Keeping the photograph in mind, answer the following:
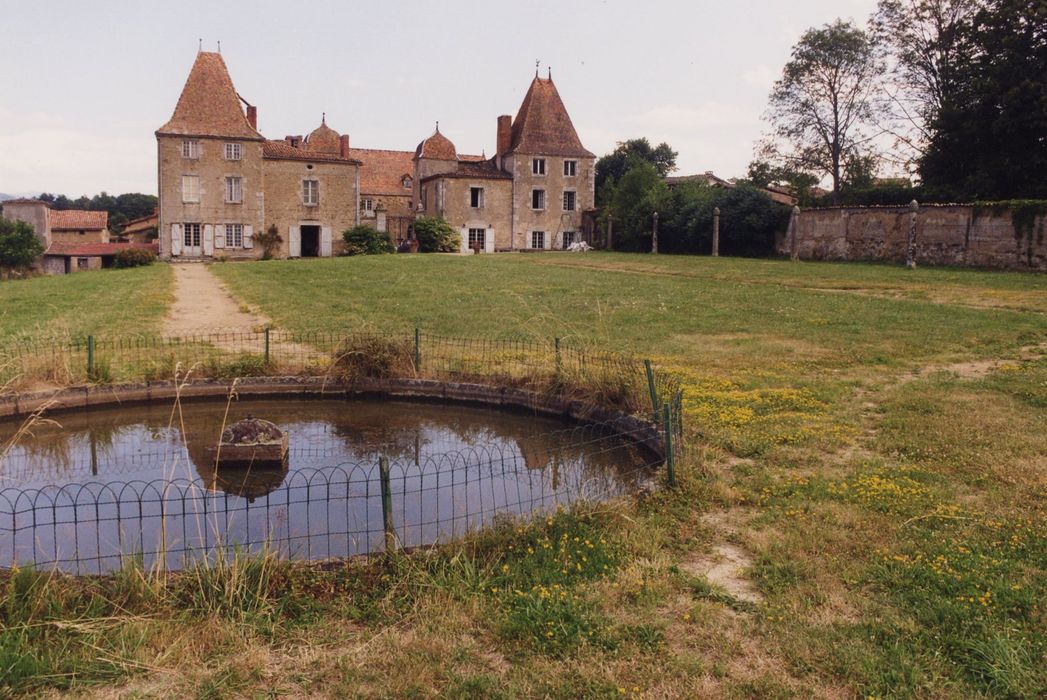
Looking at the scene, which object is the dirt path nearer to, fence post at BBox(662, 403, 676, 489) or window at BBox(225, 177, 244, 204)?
fence post at BBox(662, 403, 676, 489)

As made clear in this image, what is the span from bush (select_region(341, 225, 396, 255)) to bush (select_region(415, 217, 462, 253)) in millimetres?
1855

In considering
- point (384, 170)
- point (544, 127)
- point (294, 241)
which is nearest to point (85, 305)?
point (294, 241)

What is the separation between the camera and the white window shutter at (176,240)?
40878 mm

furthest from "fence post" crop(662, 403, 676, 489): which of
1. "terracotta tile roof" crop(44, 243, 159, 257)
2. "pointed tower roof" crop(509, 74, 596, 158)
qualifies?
"terracotta tile roof" crop(44, 243, 159, 257)

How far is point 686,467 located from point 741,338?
26.9 ft

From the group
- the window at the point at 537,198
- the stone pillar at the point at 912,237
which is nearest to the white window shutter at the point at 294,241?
the window at the point at 537,198

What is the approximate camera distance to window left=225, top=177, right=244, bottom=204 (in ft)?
136

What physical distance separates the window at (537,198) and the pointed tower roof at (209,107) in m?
16.2

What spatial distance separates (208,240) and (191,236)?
85 centimetres

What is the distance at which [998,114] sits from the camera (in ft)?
103

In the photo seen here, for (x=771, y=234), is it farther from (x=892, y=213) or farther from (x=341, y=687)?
(x=341, y=687)

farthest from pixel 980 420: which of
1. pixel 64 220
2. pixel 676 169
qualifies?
pixel 64 220

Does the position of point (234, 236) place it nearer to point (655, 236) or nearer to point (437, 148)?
point (437, 148)

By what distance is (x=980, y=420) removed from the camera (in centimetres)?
837
